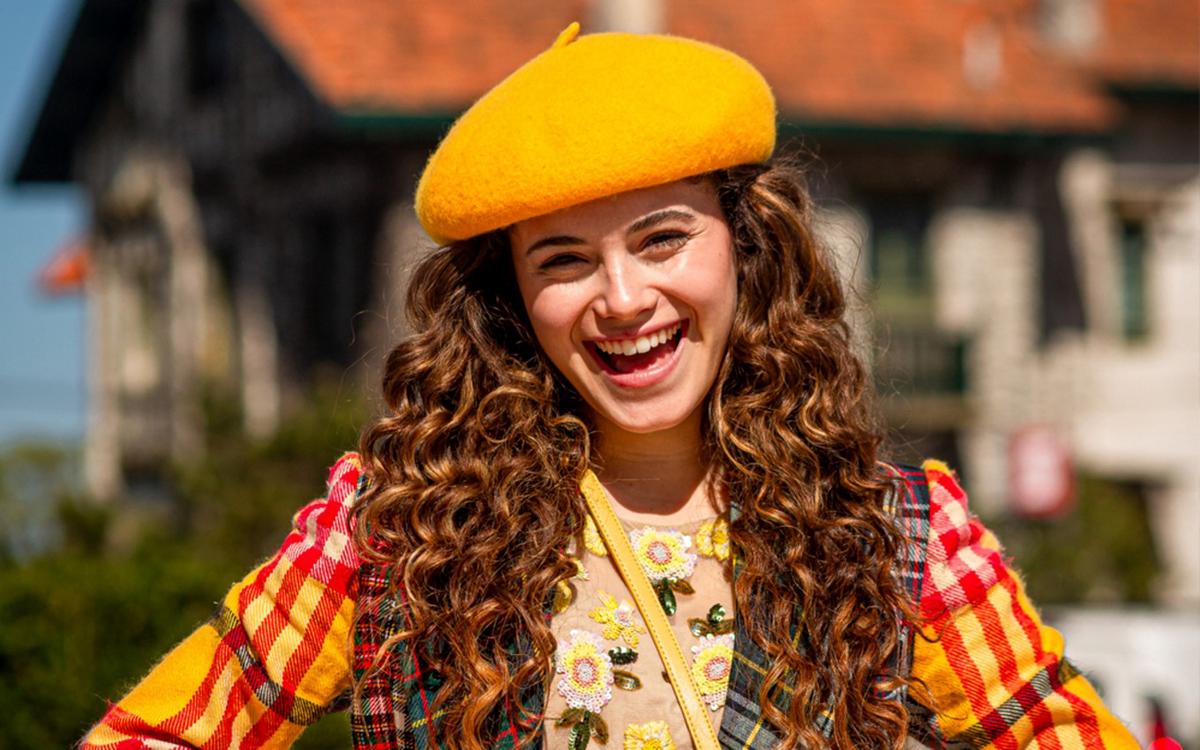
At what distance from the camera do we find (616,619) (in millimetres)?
2512

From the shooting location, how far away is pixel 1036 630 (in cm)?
245

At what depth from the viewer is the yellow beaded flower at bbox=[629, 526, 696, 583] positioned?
101 inches

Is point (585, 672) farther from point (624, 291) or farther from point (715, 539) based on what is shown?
point (624, 291)

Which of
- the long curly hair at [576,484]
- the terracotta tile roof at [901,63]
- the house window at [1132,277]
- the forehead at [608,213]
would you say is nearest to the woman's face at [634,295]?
the forehead at [608,213]

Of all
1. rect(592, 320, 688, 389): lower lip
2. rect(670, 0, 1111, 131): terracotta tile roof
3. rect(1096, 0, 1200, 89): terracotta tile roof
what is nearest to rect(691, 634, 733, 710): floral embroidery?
rect(592, 320, 688, 389): lower lip

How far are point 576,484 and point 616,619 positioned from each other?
0.22 metres

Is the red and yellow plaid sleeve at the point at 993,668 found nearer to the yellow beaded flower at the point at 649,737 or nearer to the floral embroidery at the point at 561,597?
the yellow beaded flower at the point at 649,737

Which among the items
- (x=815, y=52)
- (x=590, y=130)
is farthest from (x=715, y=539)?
(x=815, y=52)

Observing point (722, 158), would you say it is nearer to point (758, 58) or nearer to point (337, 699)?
point (337, 699)

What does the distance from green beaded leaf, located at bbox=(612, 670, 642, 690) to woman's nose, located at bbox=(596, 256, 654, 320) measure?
0.50 metres

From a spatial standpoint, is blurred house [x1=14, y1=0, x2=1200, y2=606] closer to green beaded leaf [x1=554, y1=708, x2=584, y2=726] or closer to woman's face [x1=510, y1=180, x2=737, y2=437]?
woman's face [x1=510, y1=180, x2=737, y2=437]

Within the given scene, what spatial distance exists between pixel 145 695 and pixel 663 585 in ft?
2.43

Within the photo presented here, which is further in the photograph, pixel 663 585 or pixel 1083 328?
pixel 1083 328

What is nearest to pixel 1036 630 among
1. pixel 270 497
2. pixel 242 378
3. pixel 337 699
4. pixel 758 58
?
pixel 337 699
